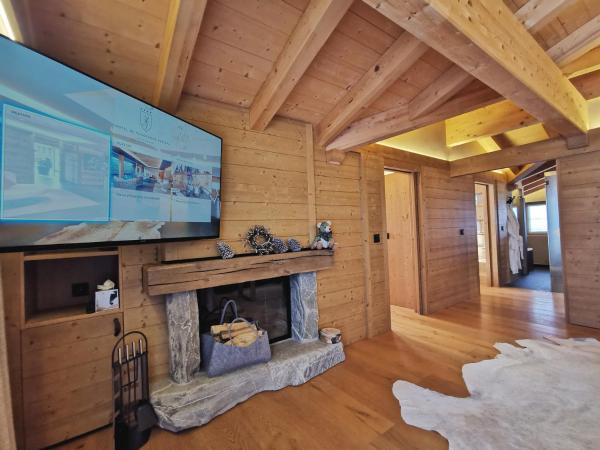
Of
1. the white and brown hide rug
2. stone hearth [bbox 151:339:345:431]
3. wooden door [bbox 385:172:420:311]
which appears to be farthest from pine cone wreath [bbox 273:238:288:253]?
wooden door [bbox 385:172:420:311]

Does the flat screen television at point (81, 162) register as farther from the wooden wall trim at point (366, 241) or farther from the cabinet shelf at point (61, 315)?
the wooden wall trim at point (366, 241)

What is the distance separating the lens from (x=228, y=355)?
191cm

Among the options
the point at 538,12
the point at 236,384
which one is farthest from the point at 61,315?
the point at 538,12

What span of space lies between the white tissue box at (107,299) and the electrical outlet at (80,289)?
0.65 feet

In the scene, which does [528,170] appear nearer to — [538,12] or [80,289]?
[538,12]

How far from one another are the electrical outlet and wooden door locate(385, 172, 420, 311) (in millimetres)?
3712

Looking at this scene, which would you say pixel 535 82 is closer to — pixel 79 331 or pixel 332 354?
pixel 332 354

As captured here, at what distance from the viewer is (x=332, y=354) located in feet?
7.91

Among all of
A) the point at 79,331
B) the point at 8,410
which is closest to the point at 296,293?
the point at 79,331

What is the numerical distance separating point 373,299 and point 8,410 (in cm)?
293

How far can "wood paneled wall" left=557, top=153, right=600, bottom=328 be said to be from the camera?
122 inches

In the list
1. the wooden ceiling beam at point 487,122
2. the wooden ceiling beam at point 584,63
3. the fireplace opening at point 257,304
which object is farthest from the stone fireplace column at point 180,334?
the wooden ceiling beam at point 487,122

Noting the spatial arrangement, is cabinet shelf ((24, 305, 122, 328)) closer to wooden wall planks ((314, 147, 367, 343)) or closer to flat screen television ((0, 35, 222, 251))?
flat screen television ((0, 35, 222, 251))

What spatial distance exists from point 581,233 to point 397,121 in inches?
112
